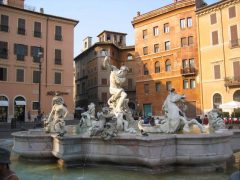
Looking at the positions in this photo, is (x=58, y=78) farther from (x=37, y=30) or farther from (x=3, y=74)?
(x=3, y=74)

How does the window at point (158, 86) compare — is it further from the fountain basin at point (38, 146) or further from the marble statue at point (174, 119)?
the fountain basin at point (38, 146)

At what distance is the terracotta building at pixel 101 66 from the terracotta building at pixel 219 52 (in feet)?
57.0

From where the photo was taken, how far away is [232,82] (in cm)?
3178

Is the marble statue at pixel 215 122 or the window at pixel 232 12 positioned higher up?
the window at pixel 232 12

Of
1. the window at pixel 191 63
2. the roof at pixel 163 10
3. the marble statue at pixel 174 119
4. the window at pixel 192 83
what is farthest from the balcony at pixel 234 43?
the marble statue at pixel 174 119

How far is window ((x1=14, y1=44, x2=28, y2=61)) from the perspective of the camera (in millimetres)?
35500

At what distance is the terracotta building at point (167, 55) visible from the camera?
3744 cm

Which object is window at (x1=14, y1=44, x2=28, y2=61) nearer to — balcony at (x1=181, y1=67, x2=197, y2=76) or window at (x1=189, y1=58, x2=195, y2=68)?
balcony at (x1=181, y1=67, x2=197, y2=76)

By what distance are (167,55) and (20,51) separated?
62.5 ft

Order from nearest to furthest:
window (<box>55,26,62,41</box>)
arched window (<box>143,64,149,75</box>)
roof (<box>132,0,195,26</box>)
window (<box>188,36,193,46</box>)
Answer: window (<box>188,36,193,46</box>) → roof (<box>132,0,195,26</box>) → window (<box>55,26,62,41</box>) → arched window (<box>143,64,149,75</box>)

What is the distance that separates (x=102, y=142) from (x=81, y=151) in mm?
692

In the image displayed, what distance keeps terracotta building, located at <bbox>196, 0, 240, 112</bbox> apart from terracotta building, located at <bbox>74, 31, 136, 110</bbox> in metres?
17.4

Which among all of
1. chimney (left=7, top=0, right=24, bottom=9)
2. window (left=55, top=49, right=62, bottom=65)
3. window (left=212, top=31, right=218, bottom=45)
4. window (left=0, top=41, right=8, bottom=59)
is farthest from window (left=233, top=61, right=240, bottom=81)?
chimney (left=7, top=0, right=24, bottom=9)

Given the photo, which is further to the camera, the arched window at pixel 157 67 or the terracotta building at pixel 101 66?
A: the terracotta building at pixel 101 66
